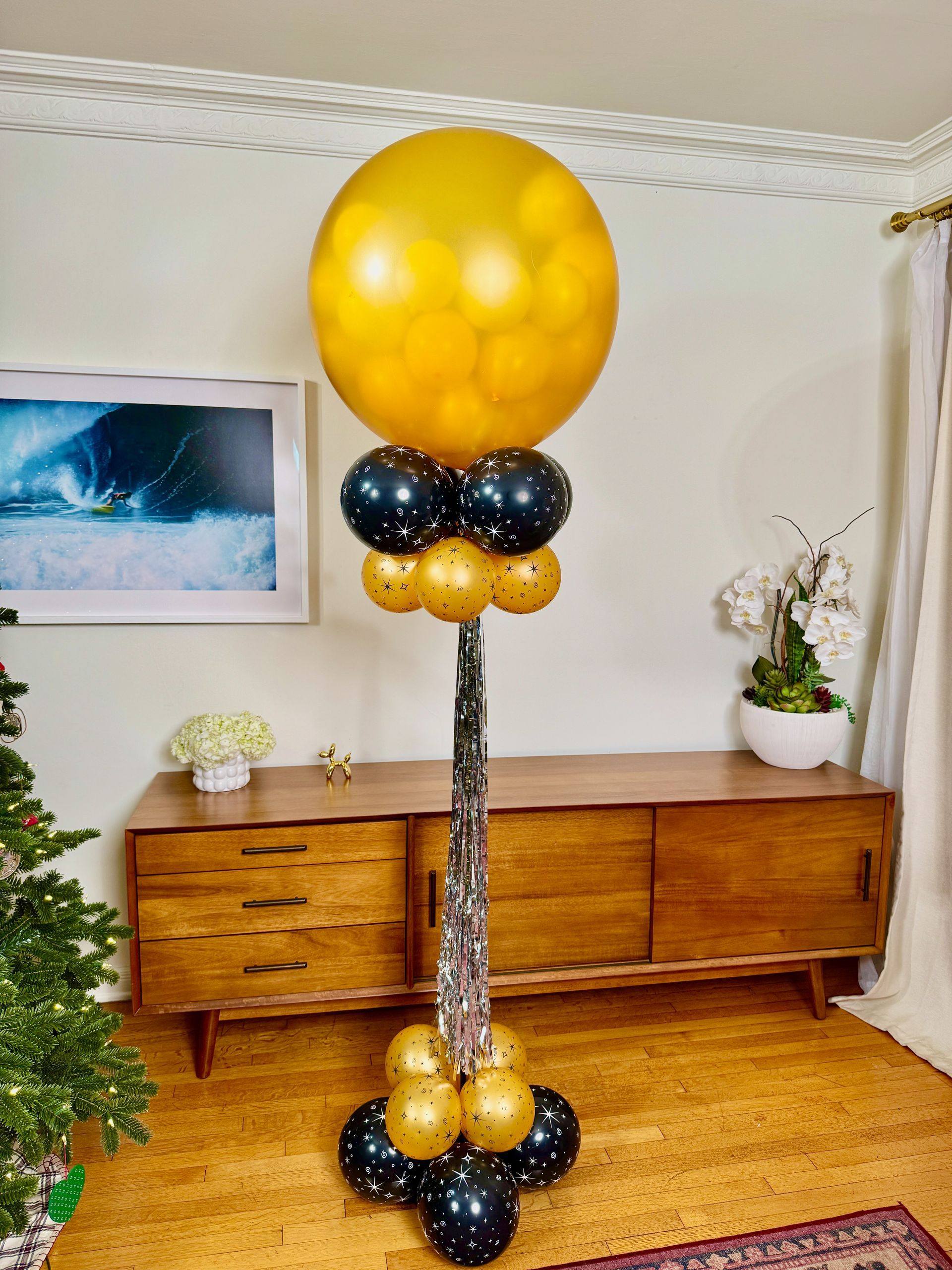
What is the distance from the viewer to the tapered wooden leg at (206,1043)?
2121mm

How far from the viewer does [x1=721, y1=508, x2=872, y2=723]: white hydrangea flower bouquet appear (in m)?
2.44

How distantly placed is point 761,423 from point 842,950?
1558 millimetres

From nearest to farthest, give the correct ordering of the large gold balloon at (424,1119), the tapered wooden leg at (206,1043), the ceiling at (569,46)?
the large gold balloon at (424,1119) → the ceiling at (569,46) → the tapered wooden leg at (206,1043)

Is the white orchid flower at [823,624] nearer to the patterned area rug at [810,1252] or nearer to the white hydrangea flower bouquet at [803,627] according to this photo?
the white hydrangea flower bouquet at [803,627]

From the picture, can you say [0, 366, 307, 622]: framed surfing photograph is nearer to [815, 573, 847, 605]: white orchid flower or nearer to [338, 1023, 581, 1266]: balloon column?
[338, 1023, 581, 1266]: balloon column

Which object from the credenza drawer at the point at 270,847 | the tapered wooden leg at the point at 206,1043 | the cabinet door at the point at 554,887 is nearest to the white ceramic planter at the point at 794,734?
the cabinet door at the point at 554,887

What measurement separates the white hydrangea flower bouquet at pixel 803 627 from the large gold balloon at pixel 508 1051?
1223 millimetres

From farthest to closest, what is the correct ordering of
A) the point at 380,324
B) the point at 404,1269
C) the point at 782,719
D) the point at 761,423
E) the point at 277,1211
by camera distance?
the point at 761,423 → the point at 782,719 → the point at 277,1211 → the point at 404,1269 → the point at 380,324

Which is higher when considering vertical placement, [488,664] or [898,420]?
[898,420]

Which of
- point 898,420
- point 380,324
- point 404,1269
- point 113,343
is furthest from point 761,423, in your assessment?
point 404,1269

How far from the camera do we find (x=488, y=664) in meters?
2.56

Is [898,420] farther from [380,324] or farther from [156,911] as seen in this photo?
[156,911]

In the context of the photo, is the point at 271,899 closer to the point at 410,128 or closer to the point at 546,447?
the point at 546,447

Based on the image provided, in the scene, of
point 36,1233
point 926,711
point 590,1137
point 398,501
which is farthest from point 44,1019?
point 926,711
